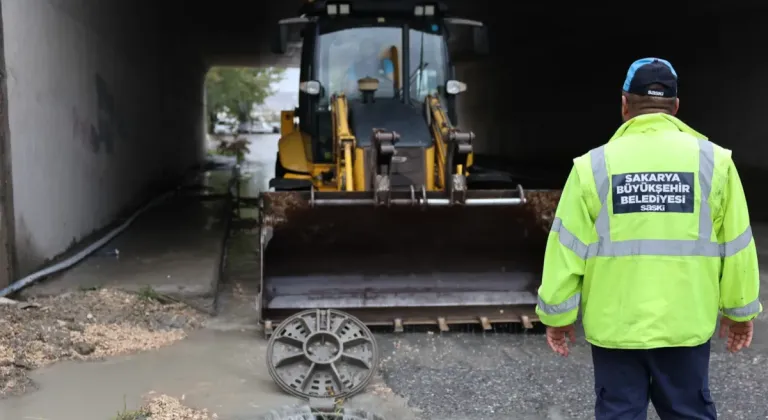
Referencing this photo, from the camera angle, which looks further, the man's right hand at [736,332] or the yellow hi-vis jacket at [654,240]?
the man's right hand at [736,332]

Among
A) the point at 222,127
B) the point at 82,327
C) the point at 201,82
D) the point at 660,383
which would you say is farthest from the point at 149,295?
the point at 222,127

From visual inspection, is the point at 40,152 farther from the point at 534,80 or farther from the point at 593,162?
the point at 534,80

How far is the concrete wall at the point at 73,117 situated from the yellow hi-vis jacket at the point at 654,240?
498cm

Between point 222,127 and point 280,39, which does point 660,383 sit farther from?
point 222,127

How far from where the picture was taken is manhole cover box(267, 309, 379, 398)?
166 inches

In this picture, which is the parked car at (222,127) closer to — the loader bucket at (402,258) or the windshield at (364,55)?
the windshield at (364,55)

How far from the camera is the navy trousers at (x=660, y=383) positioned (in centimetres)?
253

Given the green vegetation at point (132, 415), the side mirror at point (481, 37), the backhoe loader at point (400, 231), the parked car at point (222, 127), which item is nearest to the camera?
the green vegetation at point (132, 415)

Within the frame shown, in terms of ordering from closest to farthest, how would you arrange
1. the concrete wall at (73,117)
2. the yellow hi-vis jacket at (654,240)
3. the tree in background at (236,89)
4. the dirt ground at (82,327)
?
the yellow hi-vis jacket at (654,240), the dirt ground at (82,327), the concrete wall at (73,117), the tree in background at (236,89)

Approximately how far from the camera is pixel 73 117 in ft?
24.6

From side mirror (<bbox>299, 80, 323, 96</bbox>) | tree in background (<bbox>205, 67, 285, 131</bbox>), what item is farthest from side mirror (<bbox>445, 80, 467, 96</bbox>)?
tree in background (<bbox>205, 67, 285, 131</bbox>)

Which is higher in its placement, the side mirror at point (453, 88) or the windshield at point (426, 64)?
the windshield at point (426, 64)

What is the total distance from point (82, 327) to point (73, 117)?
10.6ft

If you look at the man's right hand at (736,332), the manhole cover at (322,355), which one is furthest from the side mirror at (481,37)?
the man's right hand at (736,332)
